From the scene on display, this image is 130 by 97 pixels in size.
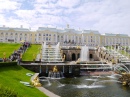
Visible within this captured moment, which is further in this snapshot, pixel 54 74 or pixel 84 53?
pixel 84 53

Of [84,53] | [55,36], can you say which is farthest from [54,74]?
[55,36]

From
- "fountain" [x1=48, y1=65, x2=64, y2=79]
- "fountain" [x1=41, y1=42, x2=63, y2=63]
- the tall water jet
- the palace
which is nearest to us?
"fountain" [x1=48, y1=65, x2=64, y2=79]

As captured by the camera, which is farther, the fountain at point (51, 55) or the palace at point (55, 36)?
the palace at point (55, 36)

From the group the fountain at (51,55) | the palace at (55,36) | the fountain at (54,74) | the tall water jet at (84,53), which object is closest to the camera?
the fountain at (54,74)

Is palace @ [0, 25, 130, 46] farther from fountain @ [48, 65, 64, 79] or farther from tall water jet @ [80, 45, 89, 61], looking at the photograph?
fountain @ [48, 65, 64, 79]

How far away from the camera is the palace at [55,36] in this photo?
131 m

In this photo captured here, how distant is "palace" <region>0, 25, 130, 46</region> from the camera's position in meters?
131

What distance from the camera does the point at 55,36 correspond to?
439ft

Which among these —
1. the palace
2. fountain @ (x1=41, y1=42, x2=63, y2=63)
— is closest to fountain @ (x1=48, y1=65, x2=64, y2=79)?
fountain @ (x1=41, y1=42, x2=63, y2=63)

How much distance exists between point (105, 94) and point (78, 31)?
12014 cm

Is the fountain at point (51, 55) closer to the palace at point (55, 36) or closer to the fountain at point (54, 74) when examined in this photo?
the fountain at point (54, 74)

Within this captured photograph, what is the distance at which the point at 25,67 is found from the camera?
42406 millimetres

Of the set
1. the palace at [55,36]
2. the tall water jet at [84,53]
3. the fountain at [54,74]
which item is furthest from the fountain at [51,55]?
the palace at [55,36]

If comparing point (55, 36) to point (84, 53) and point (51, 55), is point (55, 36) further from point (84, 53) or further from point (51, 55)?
point (51, 55)
